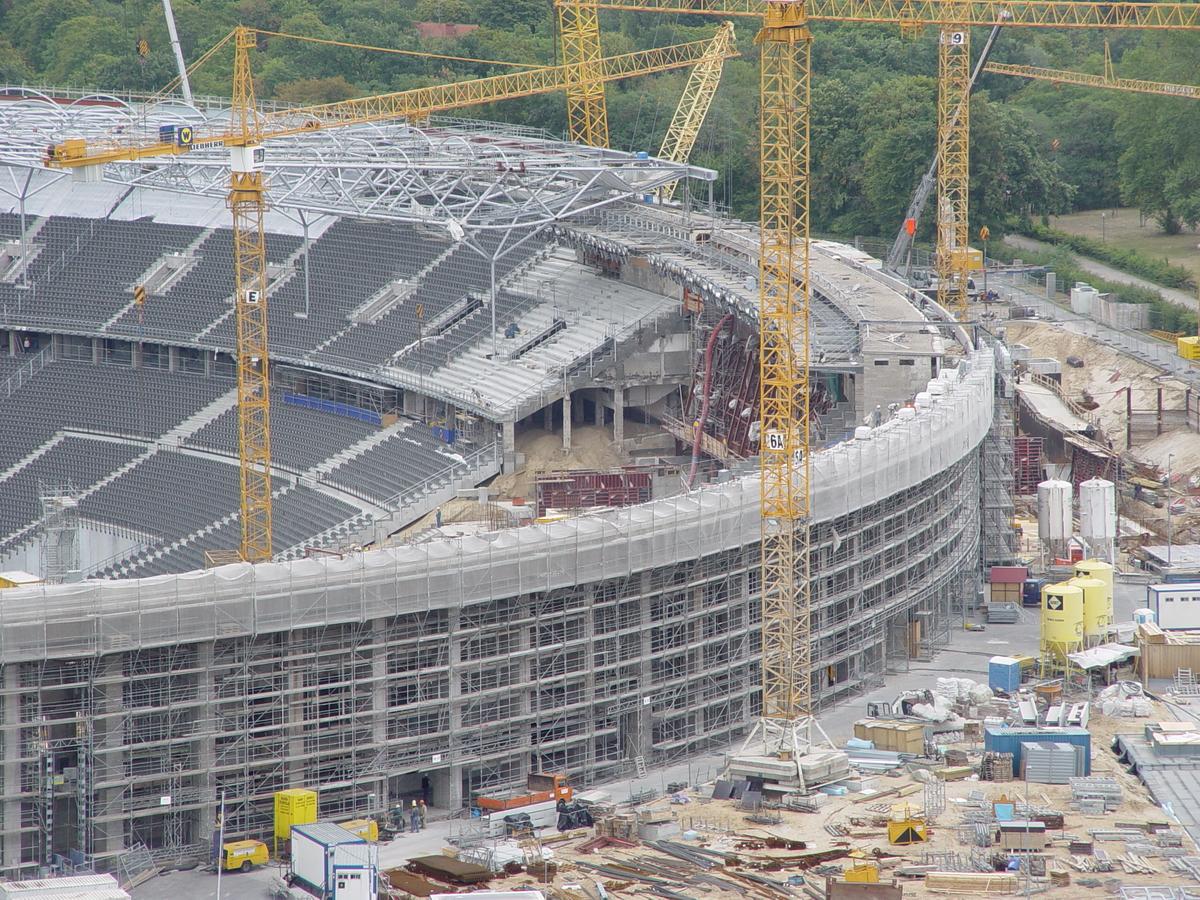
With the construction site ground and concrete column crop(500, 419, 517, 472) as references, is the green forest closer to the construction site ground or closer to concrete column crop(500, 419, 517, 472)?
concrete column crop(500, 419, 517, 472)

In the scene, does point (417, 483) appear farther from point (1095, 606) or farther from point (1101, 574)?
point (1095, 606)

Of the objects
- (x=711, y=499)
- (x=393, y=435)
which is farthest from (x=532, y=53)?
(x=711, y=499)

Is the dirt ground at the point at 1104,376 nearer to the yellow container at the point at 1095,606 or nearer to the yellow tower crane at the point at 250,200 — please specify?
the yellow tower crane at the point at 250,200

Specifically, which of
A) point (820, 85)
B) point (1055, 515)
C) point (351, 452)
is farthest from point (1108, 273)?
point (351, 452)

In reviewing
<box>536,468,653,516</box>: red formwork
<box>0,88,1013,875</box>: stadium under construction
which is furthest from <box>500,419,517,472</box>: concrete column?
<box>536,468,653,516</box>: red formwork

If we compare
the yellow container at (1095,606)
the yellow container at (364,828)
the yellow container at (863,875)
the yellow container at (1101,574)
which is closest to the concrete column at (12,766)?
the yellow container at (364,828)

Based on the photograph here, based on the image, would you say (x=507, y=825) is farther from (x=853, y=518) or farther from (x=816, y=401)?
(x=816, y=401)
